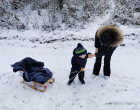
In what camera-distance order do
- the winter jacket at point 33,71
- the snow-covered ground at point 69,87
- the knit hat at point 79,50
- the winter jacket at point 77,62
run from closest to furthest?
1. the knit hat at point 79,50
2. the winter jacket at point 77,62
3. the snow-covered ground at point 69,87
4. the winter jacket at point 33,71

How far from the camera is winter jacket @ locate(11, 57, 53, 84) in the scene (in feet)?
8.84

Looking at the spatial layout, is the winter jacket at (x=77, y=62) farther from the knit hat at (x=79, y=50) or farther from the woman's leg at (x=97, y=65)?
the woman's leg at (x=97, y=65)

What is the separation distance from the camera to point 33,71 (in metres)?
3.07

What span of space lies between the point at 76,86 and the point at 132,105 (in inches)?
53.8

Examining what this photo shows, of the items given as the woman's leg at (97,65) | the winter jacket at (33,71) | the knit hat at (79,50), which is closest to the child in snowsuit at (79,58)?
the knit hat at (79,50)

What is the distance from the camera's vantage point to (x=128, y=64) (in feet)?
12.8

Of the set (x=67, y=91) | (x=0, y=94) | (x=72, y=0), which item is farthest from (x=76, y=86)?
(x=72, y=0)

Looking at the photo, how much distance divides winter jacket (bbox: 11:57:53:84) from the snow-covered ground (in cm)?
38

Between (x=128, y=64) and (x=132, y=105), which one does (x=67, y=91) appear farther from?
(x=128, y=64)

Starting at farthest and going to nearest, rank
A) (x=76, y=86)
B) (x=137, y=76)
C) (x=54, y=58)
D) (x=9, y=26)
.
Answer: (x=9, y=26) → (x=54, y=58) → (x=137, y=76) → (x=76, y=86)

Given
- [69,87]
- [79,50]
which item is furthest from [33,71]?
[79,50]

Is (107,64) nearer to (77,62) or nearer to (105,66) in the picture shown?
(105,66)

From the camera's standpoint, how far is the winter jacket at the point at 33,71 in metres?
2.69

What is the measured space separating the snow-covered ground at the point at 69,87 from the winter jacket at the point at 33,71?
38cm
